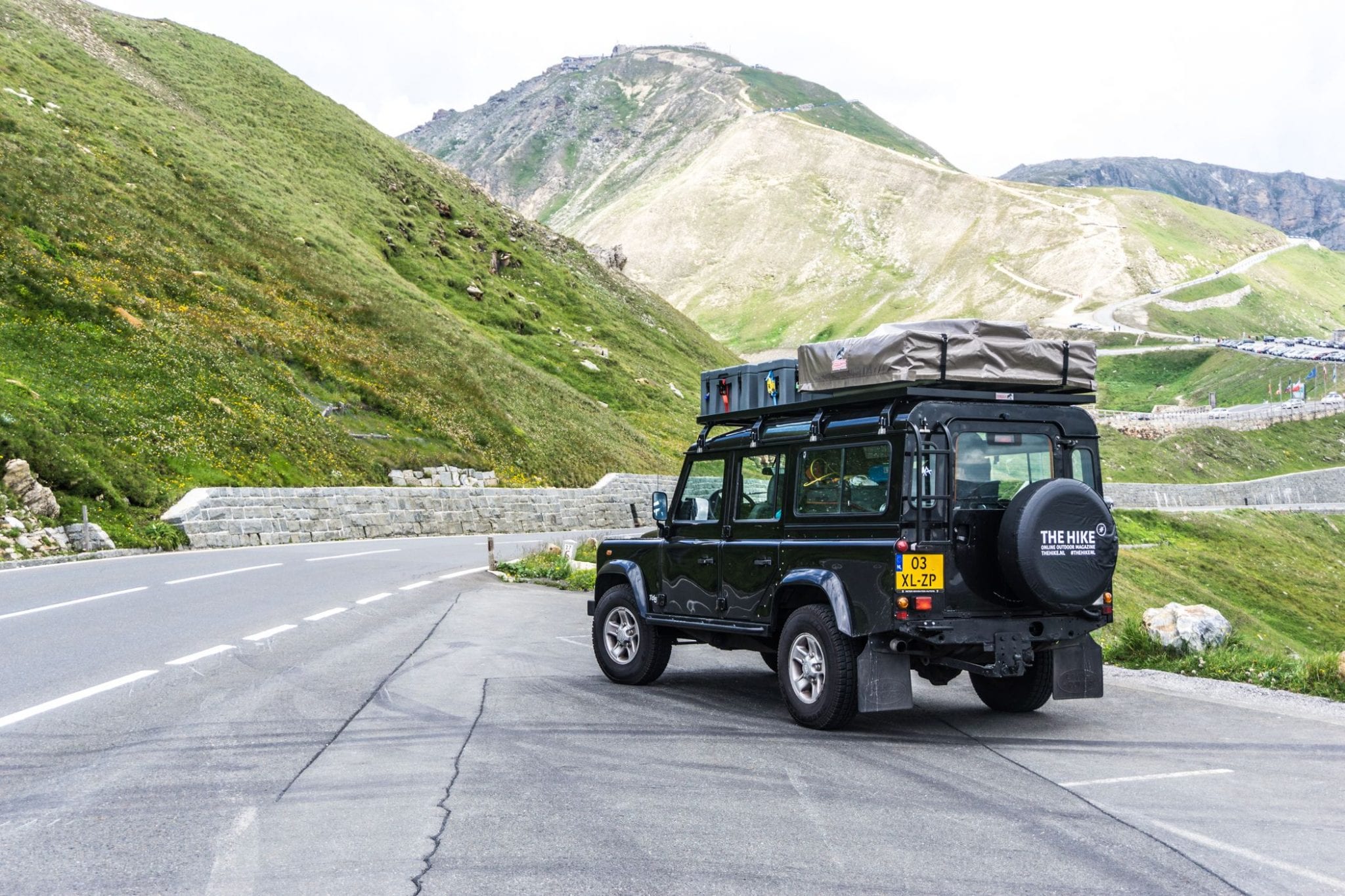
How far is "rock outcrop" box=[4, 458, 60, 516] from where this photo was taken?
24.2 meters

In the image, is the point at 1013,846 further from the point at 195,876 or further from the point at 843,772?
the point at 195,876

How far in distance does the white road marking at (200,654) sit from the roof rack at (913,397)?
19.0 ft

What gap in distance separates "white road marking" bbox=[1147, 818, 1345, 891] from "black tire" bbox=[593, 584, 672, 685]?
4.88 m

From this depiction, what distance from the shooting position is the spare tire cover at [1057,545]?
7613 millimetres

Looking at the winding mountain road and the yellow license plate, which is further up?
the winding mountain road

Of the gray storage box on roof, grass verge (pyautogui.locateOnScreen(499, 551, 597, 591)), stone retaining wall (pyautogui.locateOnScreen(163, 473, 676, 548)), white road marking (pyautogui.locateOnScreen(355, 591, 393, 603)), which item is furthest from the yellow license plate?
Result: stone retaining wall (pyautogui.locateOnScreen(163, 473, 676, 548))

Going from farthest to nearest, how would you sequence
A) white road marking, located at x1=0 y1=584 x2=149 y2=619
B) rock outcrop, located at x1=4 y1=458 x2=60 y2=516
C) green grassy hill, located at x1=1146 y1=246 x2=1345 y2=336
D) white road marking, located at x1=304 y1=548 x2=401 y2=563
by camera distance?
green grassy hill, located at x1=1146 y1=246 x2=1345 y2=336
white road marking, located at x1=304 y1=548 x2=401 y2=563
rock outcrop, located at x1=4 y1=458 x2=60 y2=516
white road marking, located at x1=0 y1=584 x2=149 y2=619

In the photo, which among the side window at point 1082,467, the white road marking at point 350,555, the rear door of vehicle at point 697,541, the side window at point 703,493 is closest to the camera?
the side window at point 1082,467

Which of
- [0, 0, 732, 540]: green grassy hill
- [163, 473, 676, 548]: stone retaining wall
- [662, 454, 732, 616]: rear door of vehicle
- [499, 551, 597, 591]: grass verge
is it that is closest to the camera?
[662, 454, 732, 616]: rear door of vehicle

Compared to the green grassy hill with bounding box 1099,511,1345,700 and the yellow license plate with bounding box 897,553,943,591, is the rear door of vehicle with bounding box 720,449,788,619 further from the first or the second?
the green grassy hill with bounding box 1099,511,1345,700

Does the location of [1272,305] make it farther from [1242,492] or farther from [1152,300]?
[1242,492]

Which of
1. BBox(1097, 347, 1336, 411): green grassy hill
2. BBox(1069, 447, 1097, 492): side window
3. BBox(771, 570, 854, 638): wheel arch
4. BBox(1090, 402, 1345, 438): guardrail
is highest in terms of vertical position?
BBox(1097, 347, 1336, 411): green grassy hill

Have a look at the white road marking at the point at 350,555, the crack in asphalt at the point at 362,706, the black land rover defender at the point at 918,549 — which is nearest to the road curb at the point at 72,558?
the white road marking at the point at 350,555

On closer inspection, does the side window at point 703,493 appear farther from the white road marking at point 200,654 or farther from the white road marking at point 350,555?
the white road marking at point 350,555
